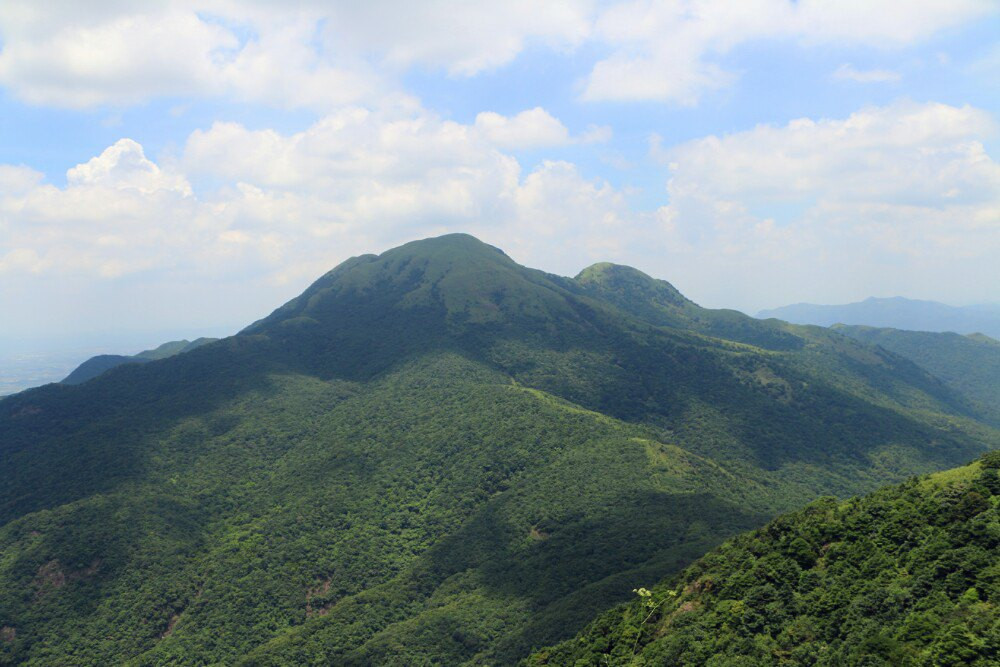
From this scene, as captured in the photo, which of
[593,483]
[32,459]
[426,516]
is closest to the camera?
[593,483]

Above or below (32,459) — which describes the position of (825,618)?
below

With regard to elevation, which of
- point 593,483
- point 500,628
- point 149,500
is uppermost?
point 149,500

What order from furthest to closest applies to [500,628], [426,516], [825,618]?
[426,516], [500,628], [825,618]

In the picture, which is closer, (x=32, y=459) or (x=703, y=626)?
(x=703, y=626)

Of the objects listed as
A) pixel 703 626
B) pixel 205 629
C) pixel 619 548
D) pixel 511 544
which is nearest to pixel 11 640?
pixel 205 629

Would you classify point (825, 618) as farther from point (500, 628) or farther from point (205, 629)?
point (205, 629)

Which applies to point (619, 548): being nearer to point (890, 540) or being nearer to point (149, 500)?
point (890, 540)
